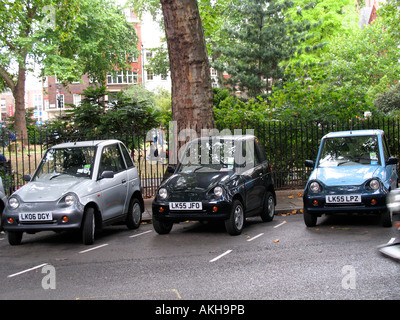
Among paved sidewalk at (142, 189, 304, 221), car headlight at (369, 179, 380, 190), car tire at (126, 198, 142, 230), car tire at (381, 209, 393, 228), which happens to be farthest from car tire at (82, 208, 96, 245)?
car tire at (381, 209, 393, 228)

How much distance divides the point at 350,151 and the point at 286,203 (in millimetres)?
2946

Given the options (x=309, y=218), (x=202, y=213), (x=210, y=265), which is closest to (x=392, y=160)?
(x=309, y=218)

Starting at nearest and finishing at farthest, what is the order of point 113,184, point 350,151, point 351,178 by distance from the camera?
point 351,178 → point 113,184 → point 350,151

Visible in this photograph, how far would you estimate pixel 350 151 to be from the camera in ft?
33.5

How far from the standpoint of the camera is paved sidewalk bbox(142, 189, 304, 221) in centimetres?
1170

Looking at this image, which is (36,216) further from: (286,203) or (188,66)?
(286,203)

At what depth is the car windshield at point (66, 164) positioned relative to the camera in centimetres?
924

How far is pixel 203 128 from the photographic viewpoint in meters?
12.8

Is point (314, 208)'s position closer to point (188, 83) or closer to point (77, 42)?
point (188, 83)

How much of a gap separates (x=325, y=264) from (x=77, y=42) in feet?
124

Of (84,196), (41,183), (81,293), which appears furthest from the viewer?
(41,183)

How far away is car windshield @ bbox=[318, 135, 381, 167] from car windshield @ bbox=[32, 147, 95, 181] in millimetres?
4757

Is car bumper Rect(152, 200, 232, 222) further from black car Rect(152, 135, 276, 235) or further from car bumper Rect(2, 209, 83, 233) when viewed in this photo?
car bumper Rect(2, 209, 83, 233)
